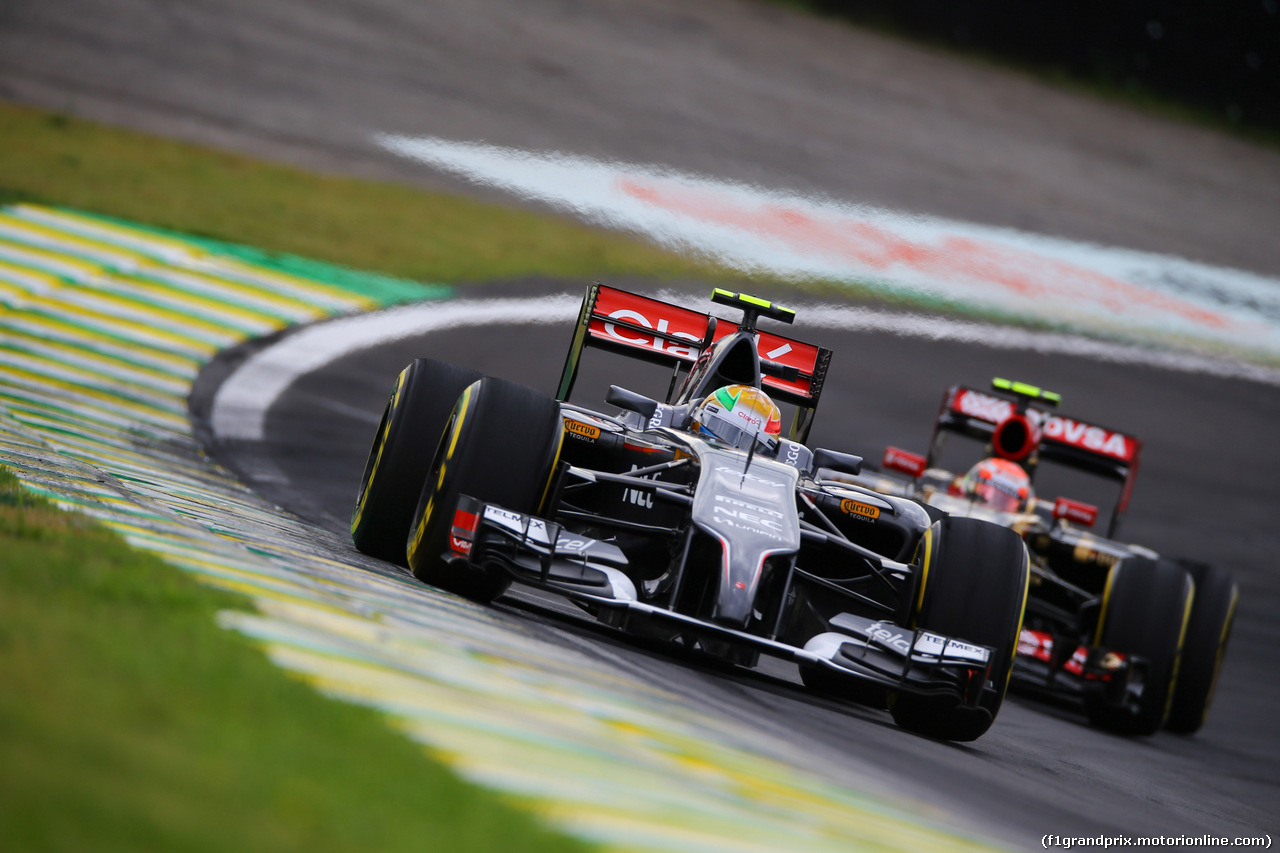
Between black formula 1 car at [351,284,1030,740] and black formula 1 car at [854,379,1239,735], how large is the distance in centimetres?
245

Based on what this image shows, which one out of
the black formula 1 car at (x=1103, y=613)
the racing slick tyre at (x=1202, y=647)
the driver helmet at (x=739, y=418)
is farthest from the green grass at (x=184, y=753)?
the racing slick tyre at (x=1202, y=647)

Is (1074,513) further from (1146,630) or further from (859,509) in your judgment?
(859,509)

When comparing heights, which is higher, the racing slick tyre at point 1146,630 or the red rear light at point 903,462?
the red rear light at point 903,462

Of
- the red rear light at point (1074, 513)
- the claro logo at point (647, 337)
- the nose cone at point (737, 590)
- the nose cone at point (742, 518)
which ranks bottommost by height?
the nose cone at point (737, 590)

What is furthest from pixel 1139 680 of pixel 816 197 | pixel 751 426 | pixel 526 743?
pixel 816 197

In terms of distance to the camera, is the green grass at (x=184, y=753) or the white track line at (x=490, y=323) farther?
the white track line at (x=490, y=323)

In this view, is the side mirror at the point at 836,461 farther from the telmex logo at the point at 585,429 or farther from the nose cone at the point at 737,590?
the nose cone at the point at 737,590

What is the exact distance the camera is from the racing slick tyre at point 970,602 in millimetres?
6492

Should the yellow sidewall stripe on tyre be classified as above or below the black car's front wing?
below

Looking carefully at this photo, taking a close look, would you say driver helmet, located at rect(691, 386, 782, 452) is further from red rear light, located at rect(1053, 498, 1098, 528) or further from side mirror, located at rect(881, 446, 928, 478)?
red rear light, located at rect(1053, 498, 1098, 528)

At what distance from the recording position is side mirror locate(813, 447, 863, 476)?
795cm

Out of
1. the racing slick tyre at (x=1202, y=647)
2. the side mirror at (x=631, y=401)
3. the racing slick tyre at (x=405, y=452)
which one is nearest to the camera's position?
the racing slick tyre at (x=405, y=452)

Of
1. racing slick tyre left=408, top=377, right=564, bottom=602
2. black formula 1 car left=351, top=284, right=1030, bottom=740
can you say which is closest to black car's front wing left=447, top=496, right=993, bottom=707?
black formula 1 car left=351, top=284, right=1030, bottom=740

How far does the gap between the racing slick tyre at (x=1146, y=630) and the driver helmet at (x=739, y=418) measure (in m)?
3.14
